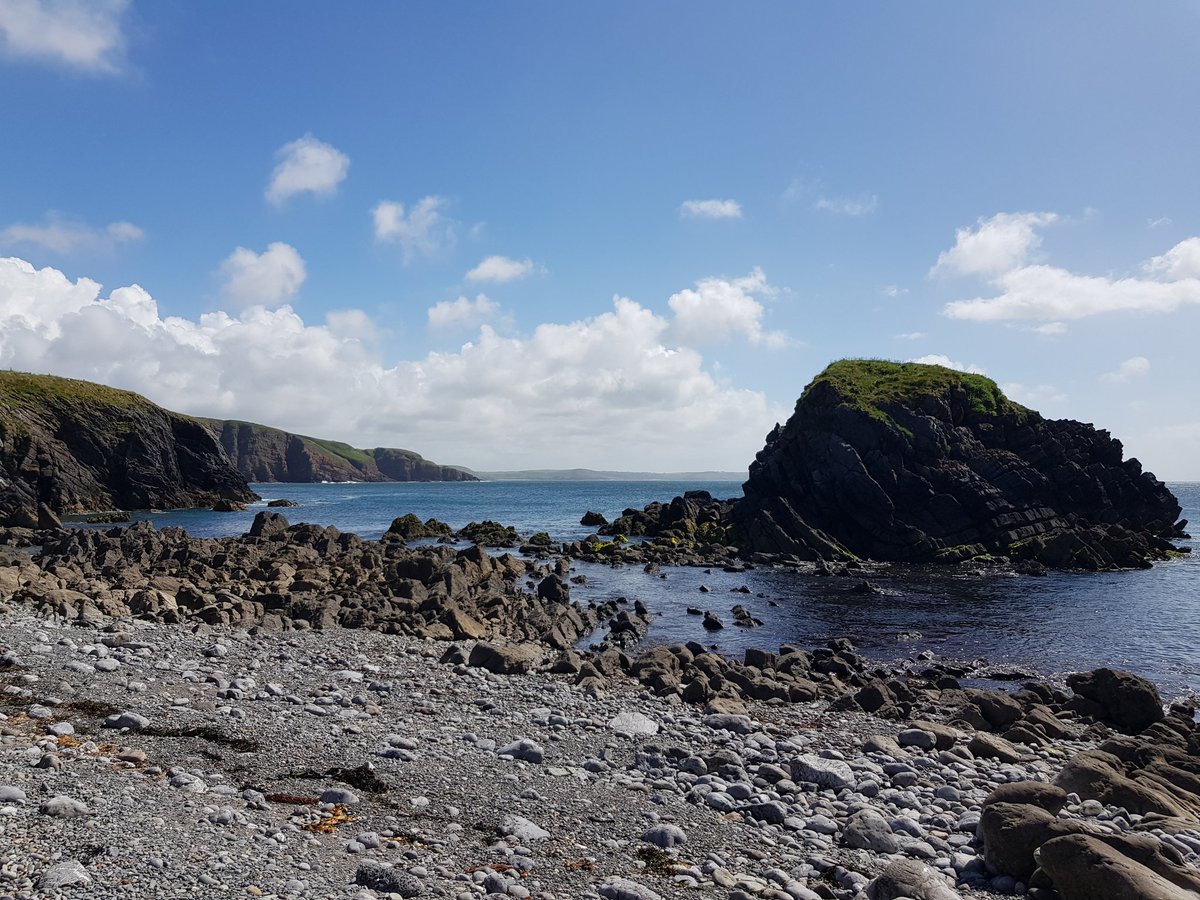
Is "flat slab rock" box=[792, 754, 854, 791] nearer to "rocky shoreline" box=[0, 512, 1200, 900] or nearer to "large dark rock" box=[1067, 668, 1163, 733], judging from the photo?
"rocky shoreline" box=[0, 512, 1200, 900]

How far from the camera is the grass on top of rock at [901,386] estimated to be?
7206 cm

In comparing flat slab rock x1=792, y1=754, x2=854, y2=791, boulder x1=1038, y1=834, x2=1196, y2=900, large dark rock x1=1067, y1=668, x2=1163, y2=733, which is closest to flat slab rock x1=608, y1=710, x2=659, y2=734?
flat slab rock x1=792, y1=754, x2=854, y2=791

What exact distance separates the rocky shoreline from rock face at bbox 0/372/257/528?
273ft

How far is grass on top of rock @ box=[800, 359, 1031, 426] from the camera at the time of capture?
72.1 metres

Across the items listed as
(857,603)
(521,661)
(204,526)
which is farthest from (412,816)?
(204,526)

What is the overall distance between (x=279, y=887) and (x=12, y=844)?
2999 mm

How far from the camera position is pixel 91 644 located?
19.4m

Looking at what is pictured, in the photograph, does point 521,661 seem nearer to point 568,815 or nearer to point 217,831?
point 568,815

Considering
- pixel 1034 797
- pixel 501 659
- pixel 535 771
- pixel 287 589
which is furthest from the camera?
pixel 287 589

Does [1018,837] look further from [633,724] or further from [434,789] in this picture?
[434,789]

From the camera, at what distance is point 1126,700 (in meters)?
21.0

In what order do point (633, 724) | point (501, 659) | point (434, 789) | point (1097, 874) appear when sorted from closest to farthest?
point (1097, 874) < point (434, 789) < point (633, 724) < point (501, 659)

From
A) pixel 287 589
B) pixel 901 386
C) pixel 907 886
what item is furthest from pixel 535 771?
pixel 901 386

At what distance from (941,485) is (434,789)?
62.0 metres
